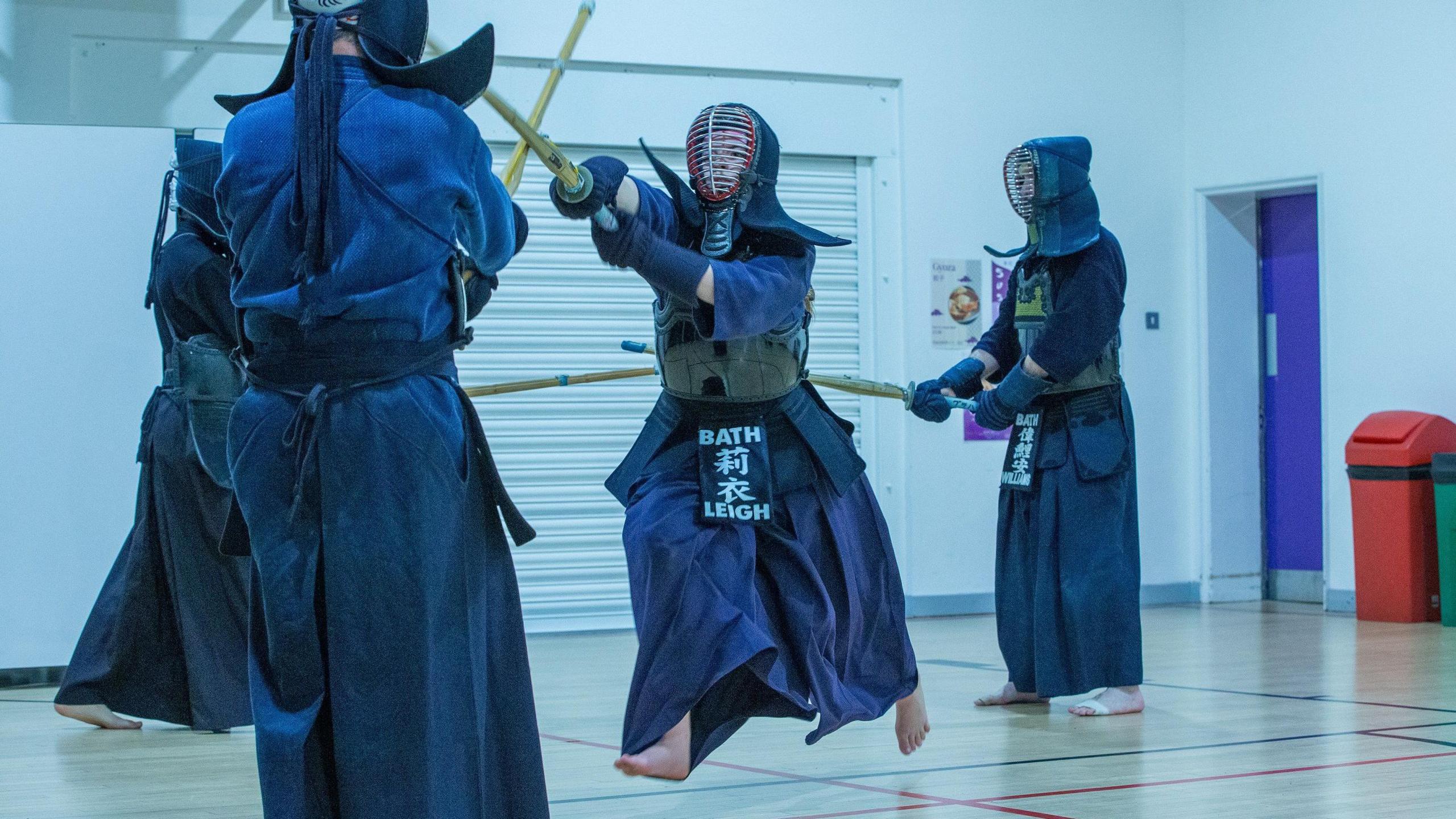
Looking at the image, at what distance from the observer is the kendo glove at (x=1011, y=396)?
180 inches

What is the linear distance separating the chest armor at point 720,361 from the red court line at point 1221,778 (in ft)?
3.48

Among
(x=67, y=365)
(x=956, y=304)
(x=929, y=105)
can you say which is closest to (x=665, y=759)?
(x=67, y=365)

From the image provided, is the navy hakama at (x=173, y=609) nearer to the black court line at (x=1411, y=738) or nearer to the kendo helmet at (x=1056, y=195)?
the kendo helmet at (x=1056, y=195)

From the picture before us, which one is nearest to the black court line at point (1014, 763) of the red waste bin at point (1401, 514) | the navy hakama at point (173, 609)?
the navy hakama at point (173, 609)

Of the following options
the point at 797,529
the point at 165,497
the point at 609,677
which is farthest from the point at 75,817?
the point at 609,677

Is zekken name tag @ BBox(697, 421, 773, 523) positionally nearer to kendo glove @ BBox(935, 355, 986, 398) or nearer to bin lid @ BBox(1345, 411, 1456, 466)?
kendo glove @ BBox(935, 355, 986, 398)

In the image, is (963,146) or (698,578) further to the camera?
(963,146)

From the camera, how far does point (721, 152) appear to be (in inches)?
122

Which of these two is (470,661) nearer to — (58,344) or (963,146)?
(58,344)

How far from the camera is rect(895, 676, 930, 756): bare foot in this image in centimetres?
346

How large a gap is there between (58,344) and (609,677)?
263 cm

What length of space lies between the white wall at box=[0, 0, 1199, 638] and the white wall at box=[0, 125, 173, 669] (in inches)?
37.5

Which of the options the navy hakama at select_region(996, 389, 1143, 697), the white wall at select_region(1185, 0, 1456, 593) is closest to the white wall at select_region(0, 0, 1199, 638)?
the white wall at select_region(1185, 0, 1456, 593)

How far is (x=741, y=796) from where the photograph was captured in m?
3.45
